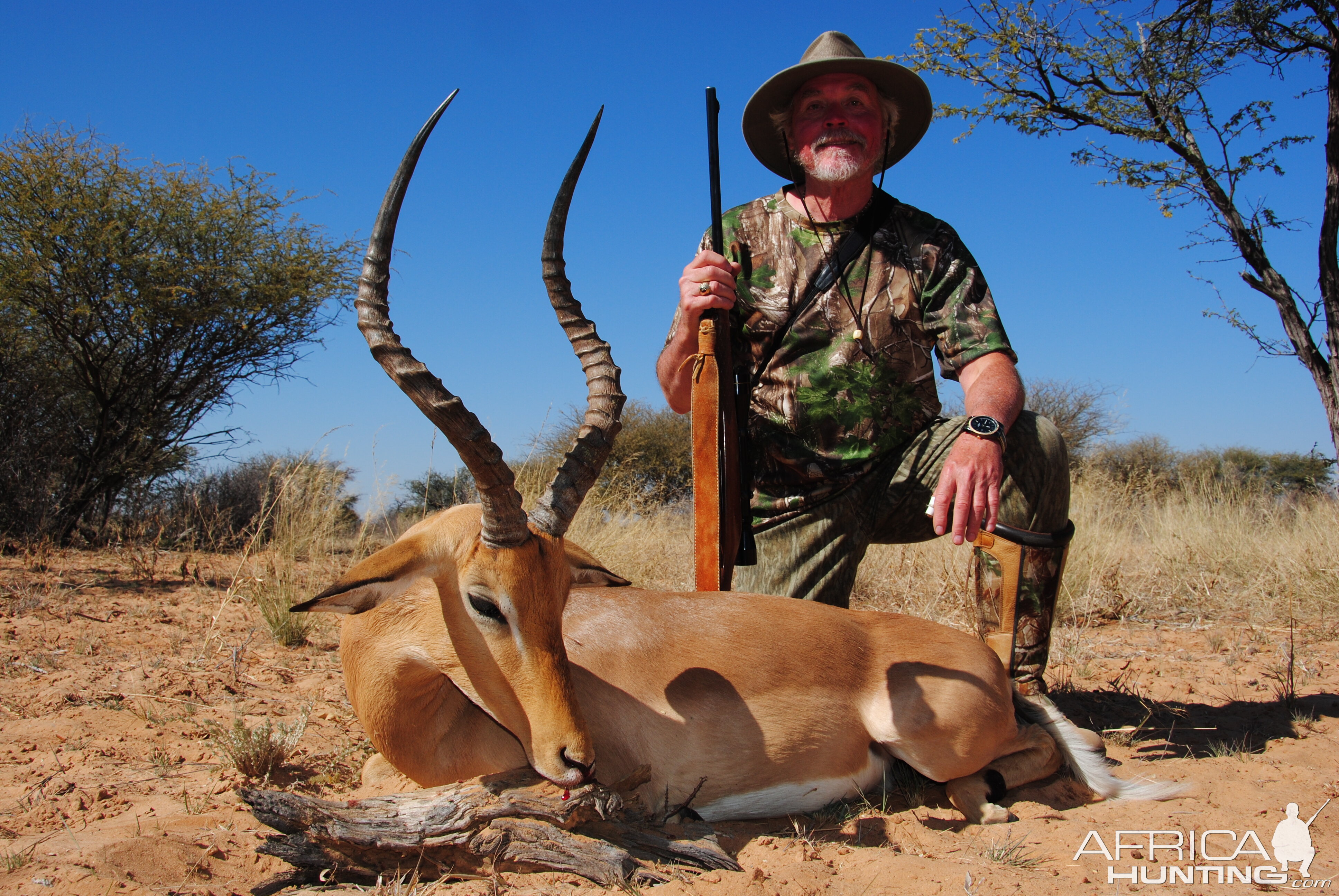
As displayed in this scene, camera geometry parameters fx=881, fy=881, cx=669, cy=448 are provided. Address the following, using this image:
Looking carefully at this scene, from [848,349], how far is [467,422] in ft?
7.89

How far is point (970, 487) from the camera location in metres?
3.33

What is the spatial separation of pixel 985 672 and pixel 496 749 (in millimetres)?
Answer: 1989

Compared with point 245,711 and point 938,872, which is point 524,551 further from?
point 245,711

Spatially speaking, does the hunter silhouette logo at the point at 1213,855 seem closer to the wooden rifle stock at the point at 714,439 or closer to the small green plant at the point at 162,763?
the wooden rifle stock at the point at 714,439

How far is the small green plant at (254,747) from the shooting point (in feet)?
11.5

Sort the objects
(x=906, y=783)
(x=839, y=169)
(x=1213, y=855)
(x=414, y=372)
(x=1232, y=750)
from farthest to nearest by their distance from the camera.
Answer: (x=839, y=169), (x=1232, y=750), (x=906, y=783), (x=1213, y=855), (x=414, y=372)

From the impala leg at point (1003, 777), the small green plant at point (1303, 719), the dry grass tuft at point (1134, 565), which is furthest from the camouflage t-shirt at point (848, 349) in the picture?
the small green plant at point (1303, 719)

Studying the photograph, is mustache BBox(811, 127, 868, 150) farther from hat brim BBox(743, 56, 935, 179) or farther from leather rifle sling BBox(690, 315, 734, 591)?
leather rifle sling BBox(690, 315, 734, 591)

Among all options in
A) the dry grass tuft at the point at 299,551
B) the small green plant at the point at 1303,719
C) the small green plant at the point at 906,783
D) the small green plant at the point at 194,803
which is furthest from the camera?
the dry grass tuft at the point at 299,551

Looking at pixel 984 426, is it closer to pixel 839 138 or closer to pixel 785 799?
pixel 785 799

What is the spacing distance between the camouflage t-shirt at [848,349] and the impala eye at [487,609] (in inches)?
83.6

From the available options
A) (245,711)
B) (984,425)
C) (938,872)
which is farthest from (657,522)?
(938,872)

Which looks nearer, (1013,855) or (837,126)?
(1013,855)

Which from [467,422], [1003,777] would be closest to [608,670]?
[467,422]
